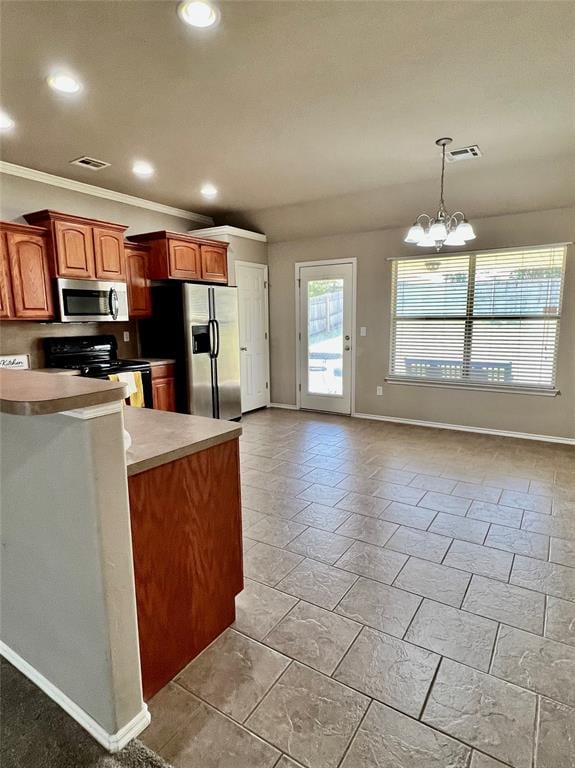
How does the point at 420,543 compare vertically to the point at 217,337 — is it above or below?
below

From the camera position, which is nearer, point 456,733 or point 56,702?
point 456,733

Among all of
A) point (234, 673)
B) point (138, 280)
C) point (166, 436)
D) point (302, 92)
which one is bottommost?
point (234, 673)

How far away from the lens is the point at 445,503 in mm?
3172

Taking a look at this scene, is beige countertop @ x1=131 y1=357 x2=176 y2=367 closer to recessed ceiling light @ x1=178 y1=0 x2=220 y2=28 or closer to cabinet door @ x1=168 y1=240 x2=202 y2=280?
cabinet door @ x1=168 y1=240 x2=202 y2=280

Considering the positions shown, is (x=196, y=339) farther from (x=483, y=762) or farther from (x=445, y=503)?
(x=483, y=762)

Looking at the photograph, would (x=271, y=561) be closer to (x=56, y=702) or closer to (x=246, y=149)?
(x=56, y=702)

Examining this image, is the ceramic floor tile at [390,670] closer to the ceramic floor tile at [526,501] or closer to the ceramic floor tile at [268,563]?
the ceramic floor tile at [268,563]

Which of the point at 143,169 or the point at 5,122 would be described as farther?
the point at 143,169

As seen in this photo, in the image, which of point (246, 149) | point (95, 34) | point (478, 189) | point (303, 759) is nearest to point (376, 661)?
point (303, 759)

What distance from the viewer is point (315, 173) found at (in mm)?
4016

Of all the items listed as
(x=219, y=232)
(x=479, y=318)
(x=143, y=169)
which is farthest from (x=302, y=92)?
(x=479, y=318)

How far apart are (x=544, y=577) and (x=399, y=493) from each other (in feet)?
3.97

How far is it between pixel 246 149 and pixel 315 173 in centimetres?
86

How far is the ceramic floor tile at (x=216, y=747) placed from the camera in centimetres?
133
